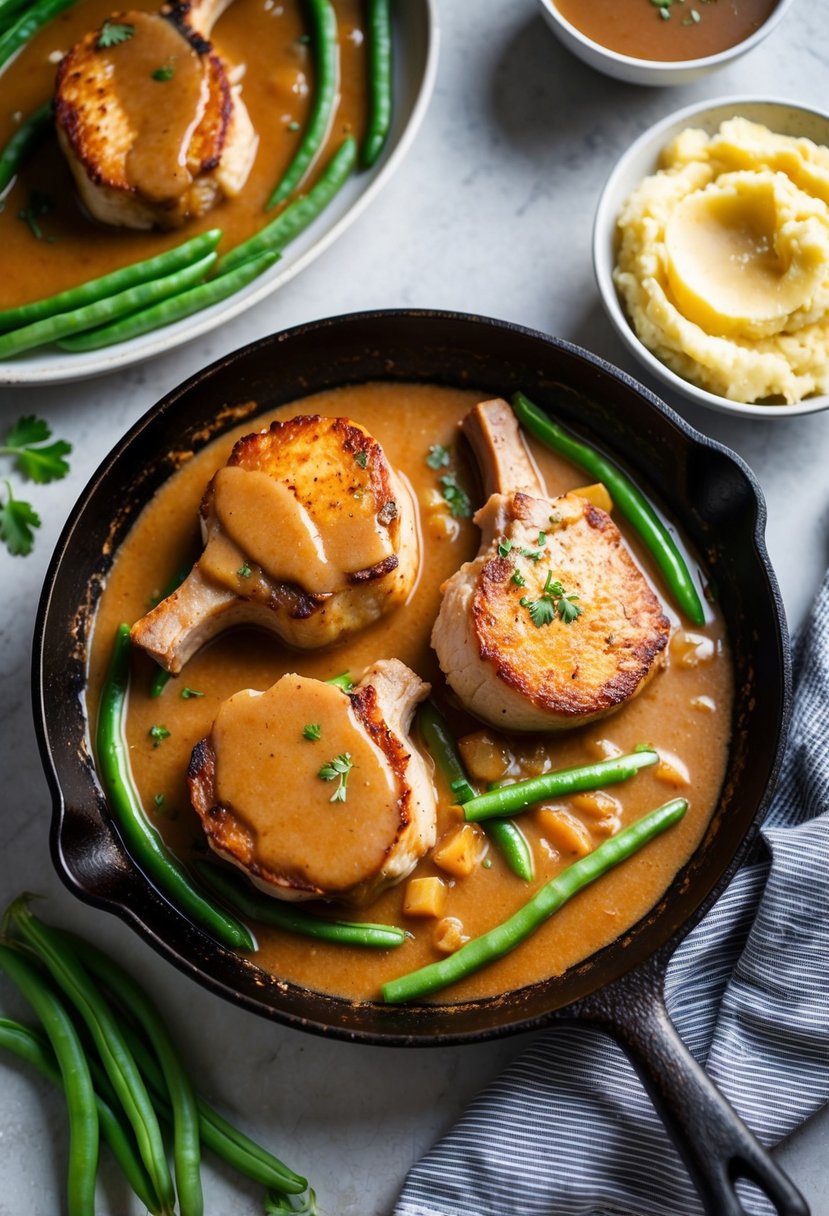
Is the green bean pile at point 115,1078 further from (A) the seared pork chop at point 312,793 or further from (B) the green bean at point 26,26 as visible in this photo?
(B) the green bean at point 26,26

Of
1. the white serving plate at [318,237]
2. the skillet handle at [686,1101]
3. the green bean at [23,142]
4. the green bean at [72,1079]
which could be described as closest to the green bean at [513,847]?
the skillet handle at [686,1101]

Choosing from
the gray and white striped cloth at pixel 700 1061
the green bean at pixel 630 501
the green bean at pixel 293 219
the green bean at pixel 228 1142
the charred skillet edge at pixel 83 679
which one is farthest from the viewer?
the green bean at pixel 293 219

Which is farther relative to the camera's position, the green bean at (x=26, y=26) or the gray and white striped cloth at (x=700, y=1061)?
the green bean at (x=26, y=26)

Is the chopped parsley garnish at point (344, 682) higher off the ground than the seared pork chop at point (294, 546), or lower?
lower

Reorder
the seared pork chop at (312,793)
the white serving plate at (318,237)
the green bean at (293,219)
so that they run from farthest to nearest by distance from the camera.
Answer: the green bean at (293,219)
the white serving plate at (318,237)
the seared pork chop at (312,793)

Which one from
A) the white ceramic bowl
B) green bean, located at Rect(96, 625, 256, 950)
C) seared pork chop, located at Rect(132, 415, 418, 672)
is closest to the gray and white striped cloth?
green bean, located at Rect(96, 625, 256, 950)

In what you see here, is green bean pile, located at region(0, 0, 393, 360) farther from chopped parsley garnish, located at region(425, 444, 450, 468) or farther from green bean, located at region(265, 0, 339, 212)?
chopped parsley garnish, located at region(425, 444, 450, 468)

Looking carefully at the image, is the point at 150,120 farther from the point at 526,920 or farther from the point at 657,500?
the point at 526,920
